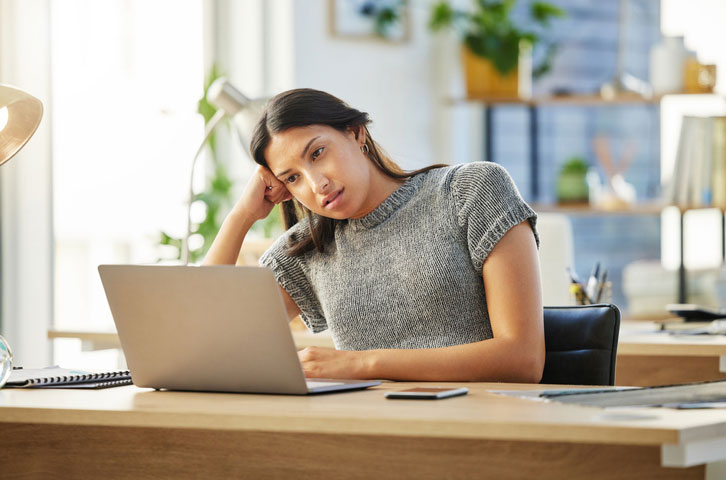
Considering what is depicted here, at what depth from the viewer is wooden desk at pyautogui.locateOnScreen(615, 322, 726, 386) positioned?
232 cm

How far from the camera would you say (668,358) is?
8.20 ft

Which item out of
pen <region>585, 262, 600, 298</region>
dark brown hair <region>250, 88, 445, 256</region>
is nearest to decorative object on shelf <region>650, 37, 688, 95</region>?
pen <region>585, 262, 600, 298</region>

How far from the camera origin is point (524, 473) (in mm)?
1325

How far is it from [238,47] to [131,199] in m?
0.97

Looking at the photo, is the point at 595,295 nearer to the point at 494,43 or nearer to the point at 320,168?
the point at 320,168

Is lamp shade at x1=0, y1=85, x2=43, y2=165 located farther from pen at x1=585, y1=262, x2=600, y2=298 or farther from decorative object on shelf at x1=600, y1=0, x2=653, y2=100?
decorative object on shelf at x1=600, y1=0, x2=653, y2=100

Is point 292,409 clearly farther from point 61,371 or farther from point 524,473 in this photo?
point 61,371

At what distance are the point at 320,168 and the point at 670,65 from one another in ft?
11.1

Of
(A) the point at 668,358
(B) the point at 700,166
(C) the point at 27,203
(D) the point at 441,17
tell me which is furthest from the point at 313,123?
(D) the point at 441,17

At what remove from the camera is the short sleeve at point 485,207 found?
1847 millimetres

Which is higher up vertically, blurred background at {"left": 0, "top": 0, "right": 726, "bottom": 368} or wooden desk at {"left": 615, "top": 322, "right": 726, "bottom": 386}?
blurred background at {"left": 0, "top": 0, "right": 726, "bottom": 368}

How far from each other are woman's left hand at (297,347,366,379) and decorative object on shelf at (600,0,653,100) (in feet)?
12.2

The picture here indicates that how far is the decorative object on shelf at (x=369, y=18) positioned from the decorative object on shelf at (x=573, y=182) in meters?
1.02

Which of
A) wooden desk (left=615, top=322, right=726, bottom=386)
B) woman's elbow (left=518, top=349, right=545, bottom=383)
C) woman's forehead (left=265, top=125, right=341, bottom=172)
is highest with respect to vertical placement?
woman's forehead (left=265, top=125, right=341, bottom=172)
